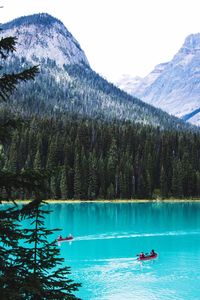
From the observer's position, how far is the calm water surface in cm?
4231

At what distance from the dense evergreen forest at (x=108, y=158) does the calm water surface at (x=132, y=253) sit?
114ft

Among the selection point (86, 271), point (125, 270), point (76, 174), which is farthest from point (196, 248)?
point (76, 174)

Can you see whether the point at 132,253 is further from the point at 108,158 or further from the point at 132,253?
the point at 108,158

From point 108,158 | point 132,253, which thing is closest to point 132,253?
point 132,253

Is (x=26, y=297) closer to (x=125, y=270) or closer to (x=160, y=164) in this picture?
(x=125, y=270)

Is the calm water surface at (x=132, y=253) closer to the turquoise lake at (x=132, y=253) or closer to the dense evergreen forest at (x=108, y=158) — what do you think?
the turquoise lake at (x=132, y=253)

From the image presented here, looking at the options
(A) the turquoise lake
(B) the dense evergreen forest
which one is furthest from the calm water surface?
(B) the dense evergreen forest

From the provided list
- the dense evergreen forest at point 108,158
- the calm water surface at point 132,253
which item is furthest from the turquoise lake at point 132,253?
the dense evergreen forest at point 108,158

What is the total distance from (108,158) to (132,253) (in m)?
101

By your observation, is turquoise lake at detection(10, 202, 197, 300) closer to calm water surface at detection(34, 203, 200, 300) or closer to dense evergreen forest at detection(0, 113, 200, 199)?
calm water surface at detection(34, 203, 200, 300)

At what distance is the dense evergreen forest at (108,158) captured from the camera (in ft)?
485

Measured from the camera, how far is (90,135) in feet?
586

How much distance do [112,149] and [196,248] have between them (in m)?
102

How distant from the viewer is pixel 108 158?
16050 cm
